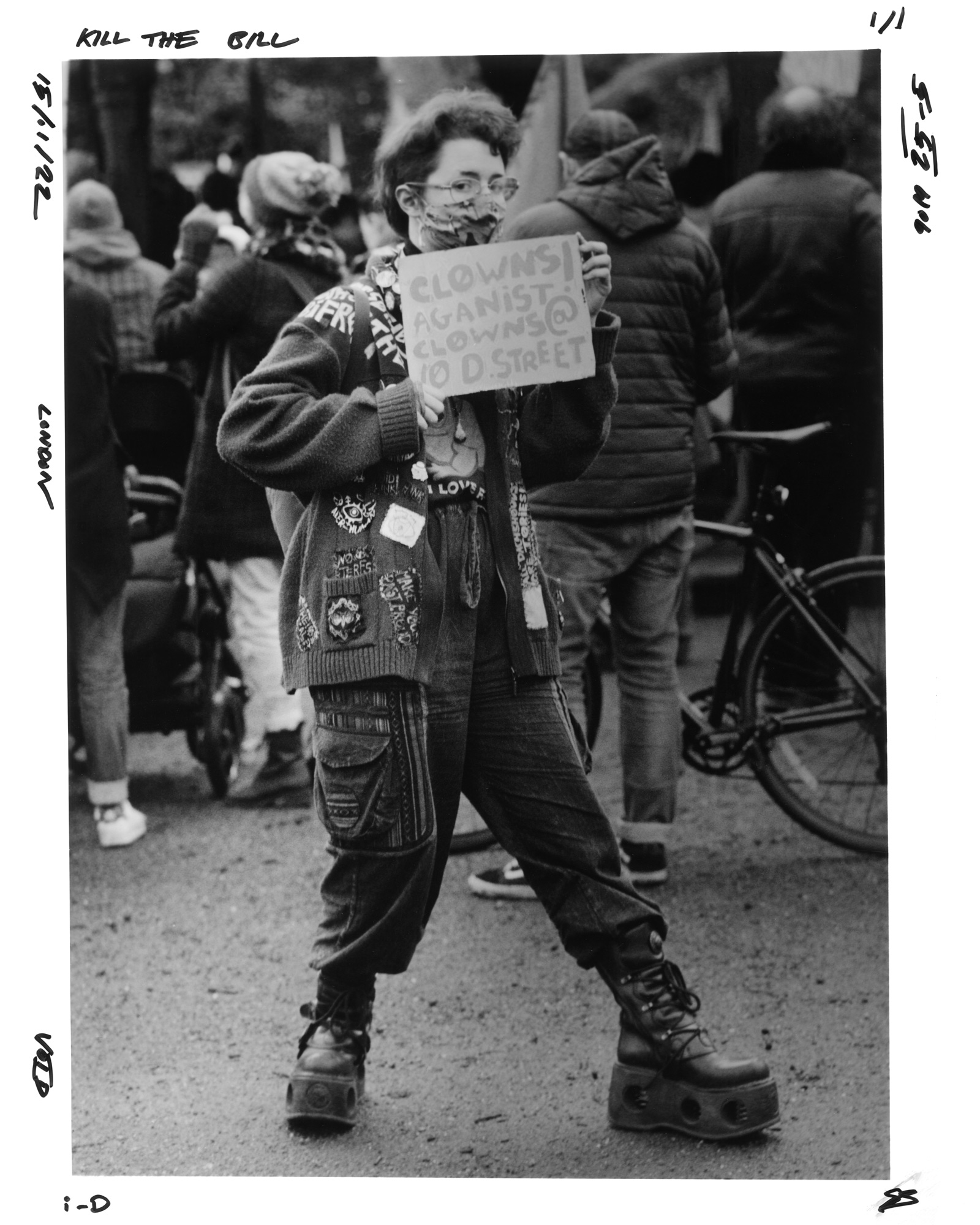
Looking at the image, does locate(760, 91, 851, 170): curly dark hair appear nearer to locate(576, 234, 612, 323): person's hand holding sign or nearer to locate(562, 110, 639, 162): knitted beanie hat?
locate(562, 110, 639, 162): knitted beanie hat

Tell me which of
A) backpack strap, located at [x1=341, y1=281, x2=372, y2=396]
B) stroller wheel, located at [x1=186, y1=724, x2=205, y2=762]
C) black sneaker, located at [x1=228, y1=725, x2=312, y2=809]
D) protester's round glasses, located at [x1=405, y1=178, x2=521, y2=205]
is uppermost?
protester's round glasses, located at [x1=405, y1=178, x2=521, y2=205]

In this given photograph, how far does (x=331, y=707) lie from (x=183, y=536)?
246 cm

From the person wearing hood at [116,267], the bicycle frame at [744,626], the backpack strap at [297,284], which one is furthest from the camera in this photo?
the person wearing hood at [116,267]

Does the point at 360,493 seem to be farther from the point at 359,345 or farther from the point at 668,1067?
the point at 668,1067

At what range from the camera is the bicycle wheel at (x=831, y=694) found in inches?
203

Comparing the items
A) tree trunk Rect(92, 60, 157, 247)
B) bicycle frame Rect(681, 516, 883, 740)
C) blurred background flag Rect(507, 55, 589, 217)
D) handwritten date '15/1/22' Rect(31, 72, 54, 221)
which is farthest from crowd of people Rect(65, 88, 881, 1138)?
handwritten date '15/1/22' Rect(31, 72, 54, 221)

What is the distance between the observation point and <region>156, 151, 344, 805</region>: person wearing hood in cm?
555

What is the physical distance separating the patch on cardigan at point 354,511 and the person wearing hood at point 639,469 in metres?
1.52

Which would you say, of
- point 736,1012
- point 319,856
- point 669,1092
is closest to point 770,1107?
point 669,1092

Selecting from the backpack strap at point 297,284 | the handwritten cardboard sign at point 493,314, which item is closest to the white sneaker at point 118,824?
the backpack strap at point 297,284

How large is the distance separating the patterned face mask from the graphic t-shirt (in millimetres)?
295

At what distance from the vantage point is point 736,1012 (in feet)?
13.8

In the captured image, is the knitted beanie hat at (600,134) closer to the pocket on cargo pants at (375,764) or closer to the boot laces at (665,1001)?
the pocket on cargo pants at (375,764)

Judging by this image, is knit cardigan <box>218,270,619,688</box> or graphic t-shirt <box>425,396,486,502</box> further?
graphic t-shirt <box>425,396,486,502</box>
